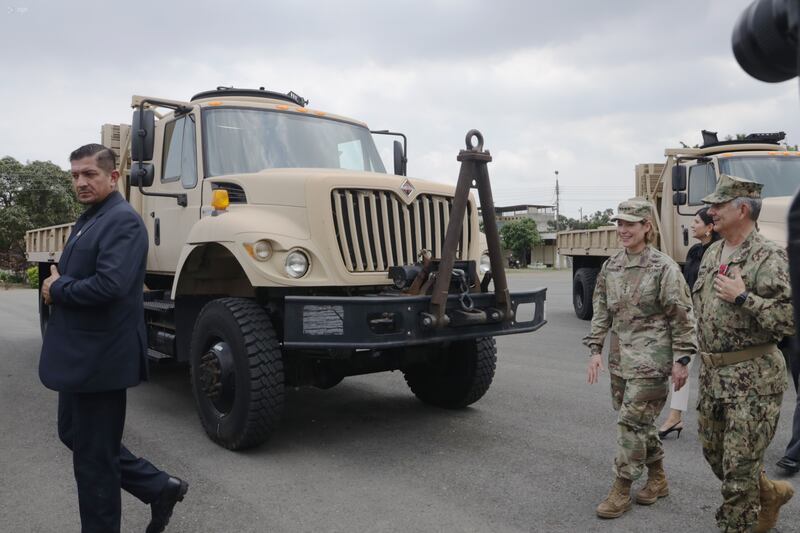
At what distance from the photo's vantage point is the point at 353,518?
3.84 meters

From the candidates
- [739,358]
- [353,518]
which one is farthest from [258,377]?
[739,358]

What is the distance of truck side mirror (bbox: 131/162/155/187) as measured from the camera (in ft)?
18.8

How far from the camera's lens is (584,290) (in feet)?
43.7

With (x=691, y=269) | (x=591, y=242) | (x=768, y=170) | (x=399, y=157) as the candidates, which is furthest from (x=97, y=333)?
(x=591, y=242)

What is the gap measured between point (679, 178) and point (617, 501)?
669 cm

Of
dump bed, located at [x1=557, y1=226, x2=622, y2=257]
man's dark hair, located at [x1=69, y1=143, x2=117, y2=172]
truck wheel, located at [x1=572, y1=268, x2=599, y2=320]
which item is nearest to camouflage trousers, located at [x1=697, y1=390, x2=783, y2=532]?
man's dark hair, located at [x1=69, y1=143, x2=117, y2=172]

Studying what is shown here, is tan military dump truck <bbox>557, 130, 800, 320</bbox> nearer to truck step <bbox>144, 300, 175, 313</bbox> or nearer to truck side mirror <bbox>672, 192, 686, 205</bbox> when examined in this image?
truck side mirror <bbox>672, 192, 686, 205</bbox>

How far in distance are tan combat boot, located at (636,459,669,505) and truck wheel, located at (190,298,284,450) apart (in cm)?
230

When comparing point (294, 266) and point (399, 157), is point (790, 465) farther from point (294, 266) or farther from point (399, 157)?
point (399, 157)

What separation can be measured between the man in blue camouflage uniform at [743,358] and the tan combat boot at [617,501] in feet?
1.53

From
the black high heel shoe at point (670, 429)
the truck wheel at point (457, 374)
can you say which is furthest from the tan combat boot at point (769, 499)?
the truck wheel at point (457, 374)

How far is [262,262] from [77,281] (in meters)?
1.73

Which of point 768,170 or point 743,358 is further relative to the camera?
point 768,170

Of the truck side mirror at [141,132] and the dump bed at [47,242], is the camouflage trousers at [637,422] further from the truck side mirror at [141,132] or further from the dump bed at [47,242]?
the dump bed at [47,242]
